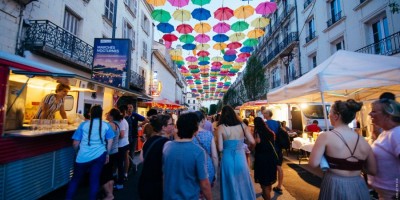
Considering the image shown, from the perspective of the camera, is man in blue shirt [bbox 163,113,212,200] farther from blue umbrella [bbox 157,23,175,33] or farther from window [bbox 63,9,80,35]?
window [bbox 63,9,80,35]

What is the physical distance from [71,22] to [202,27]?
698cm

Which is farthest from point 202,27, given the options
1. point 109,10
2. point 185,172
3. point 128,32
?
point 185,172

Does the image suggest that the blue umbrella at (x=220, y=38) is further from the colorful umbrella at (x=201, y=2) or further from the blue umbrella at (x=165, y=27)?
the colorful umbrella at (x=201, y=2)

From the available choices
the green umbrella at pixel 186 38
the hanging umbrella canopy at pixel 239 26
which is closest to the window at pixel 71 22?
the green umbrella at pixel 186 38

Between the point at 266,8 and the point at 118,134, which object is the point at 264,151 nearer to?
the point at 118,134

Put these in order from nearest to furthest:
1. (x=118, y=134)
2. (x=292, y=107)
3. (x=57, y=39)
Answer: (x=118, y=134) < (x=57, y=39) < (x=292, y=107)

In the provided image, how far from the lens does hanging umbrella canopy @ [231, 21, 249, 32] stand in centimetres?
1155

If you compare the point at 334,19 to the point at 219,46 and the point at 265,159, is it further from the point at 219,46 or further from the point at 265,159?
the point at 265,159

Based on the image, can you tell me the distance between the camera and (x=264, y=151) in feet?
13.5

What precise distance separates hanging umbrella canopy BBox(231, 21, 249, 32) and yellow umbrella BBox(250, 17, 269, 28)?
0.56 metres

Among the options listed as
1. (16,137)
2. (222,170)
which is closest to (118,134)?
(16,137)

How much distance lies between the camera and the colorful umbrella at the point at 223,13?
10.4 meters

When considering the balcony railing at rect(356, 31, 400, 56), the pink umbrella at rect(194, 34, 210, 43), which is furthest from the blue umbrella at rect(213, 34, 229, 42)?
the balcony railing at rect(356, 31, 400, 56)

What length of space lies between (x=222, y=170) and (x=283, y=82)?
22525mm
